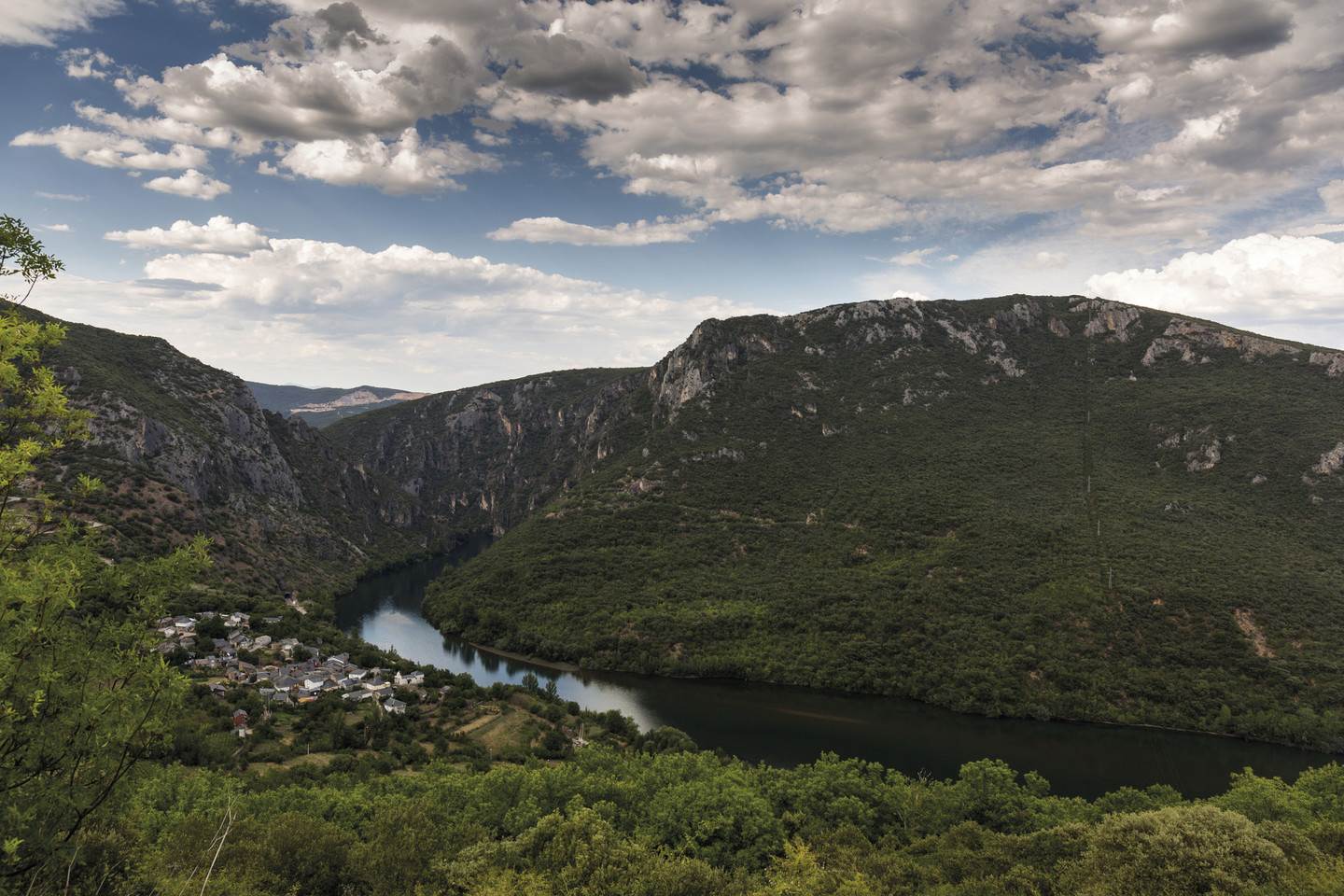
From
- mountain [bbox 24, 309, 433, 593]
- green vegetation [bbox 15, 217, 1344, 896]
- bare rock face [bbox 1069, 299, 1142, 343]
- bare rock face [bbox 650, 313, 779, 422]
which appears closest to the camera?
green vegetation [bbox 15, 217, 1344, 896]

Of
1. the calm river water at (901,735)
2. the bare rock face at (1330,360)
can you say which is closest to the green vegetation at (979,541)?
the bare rock face at (1330,360)

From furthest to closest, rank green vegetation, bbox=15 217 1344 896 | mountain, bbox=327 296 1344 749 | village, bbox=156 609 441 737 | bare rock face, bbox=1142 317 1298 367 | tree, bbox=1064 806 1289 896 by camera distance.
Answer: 1. bare rock face, bbox=1142 317 1298 367
2. mountain, bbox=327 296 1344 749
3. village, bbox=156 609 441 737
4. tree, bbox=1064 806 1289 896
5. green vegetation, bbox=15 217 1344 896

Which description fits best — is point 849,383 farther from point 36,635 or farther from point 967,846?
point 36,635

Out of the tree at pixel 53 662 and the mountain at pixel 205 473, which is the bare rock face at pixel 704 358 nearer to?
the mountain at pixel 205 473

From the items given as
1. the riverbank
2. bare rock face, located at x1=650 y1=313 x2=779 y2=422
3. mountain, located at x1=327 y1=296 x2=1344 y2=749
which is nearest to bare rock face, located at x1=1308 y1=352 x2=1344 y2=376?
mountain, located at x1=327 y1=296 x2=1344 y2=749

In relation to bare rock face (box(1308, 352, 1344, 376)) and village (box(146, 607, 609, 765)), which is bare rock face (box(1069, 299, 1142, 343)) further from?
village (box(146, 607, 609, 765))

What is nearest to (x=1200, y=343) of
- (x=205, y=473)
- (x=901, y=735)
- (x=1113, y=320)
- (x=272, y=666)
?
(x=1113, y=320)
